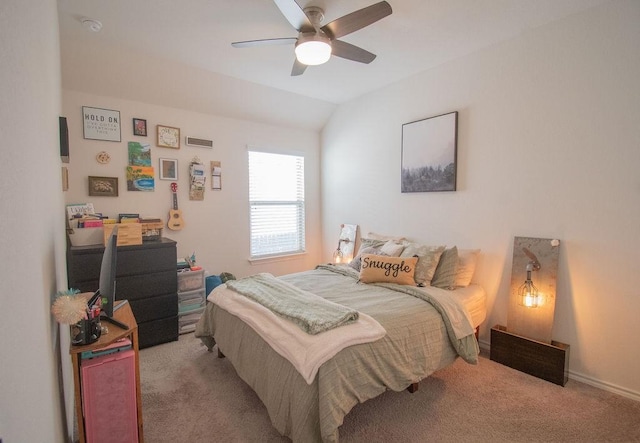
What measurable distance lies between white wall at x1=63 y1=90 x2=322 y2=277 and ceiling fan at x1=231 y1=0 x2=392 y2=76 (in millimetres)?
1777

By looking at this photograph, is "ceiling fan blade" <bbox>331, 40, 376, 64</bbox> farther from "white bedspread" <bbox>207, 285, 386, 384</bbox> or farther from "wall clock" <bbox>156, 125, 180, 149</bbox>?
"wall clock" <bbox>156, 125, 180, 149</bbox>

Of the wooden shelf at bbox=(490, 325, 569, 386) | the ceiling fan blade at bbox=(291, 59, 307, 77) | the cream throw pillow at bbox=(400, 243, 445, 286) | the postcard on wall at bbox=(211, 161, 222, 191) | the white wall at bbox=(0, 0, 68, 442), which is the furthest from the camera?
the postcard on wall at bbox=(211, 161, 222, 191)

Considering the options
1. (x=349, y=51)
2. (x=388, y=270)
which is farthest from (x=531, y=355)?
(x=349, y=51)

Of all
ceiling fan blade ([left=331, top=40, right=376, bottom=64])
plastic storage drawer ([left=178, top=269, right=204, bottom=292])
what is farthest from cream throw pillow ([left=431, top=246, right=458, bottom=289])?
plastic storage drawer ([left=178, top=269, right=204, bottom=292])

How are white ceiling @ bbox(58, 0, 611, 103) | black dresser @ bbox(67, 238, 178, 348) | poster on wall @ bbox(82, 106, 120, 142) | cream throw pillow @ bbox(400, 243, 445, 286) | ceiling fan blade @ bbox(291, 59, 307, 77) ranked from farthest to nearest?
poster on wall @ bbox(82, 106, 120, 142) < cream throw pillow @ bbox(400, 243, 445, 286) < black dresser @ bbox(67, 238, 178, 348) < ceiling fan blade @ bbox(291, 59, 307, 77) < white ceiling @ bbox(58, 0, 611, 103)

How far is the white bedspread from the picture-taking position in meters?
1.58

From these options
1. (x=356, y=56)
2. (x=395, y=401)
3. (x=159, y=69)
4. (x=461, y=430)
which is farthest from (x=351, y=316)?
(x=159, y=69)

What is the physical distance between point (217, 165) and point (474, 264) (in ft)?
10.2

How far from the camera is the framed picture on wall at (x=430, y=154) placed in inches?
121

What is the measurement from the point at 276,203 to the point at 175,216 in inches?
53.9

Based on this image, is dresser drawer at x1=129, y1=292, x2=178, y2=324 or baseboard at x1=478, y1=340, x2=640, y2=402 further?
dresser drawer at x1=129, y1=292, x2=178, y2=324

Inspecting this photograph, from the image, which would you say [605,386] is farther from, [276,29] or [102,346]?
[276,29]

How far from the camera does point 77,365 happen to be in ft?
4.65

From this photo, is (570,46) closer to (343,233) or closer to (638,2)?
(638,2)
